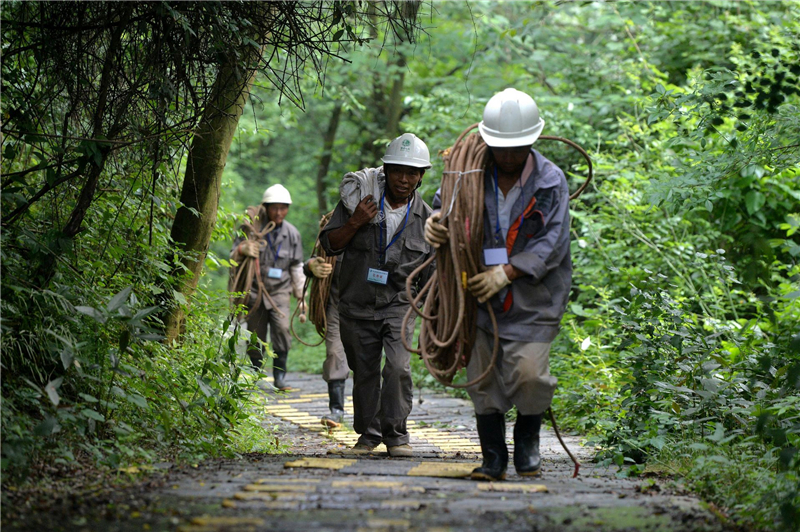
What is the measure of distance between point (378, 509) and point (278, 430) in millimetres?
4487

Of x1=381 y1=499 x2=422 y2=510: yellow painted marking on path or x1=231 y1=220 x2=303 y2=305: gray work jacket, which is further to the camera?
x1=231 y1=220 x2=303 y2=305: gray work jacket

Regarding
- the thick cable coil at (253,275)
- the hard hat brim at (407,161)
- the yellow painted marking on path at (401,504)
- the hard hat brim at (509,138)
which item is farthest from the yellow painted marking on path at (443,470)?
the thick cable coil at (253,275)

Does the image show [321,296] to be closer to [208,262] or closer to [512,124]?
[208,262]

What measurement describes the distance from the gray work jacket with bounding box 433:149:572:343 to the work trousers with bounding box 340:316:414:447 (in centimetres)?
168

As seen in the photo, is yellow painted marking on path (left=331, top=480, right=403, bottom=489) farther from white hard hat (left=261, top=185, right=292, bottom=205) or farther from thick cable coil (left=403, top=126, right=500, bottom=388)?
white hard hat (left=261, top=185, right=292, bottom=205)

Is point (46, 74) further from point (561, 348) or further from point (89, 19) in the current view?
point (561, 348)

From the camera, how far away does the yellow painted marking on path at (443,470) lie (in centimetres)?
448

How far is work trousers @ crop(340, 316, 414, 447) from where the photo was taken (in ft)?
20.6

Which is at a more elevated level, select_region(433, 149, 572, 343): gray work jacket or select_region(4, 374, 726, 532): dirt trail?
select_region(433, 149, 572, 343): gray work jacket

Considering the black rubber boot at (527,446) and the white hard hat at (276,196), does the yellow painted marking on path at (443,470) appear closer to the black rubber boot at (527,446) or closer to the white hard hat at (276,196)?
the black rubber boot at (527,446)

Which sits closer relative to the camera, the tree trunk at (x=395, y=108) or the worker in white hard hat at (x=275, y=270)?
the worker in white hard hat at (x=275, y=270)

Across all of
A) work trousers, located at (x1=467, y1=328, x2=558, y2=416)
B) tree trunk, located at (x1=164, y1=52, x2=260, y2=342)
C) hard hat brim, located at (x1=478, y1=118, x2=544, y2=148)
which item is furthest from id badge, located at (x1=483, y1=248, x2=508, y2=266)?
tree trunk, located at (x1=164, y1=52, x2=260, y2=342)

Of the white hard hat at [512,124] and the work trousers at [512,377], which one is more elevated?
the white hard hat at [512,124]

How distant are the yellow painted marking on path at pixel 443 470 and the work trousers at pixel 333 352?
3.35 metres
